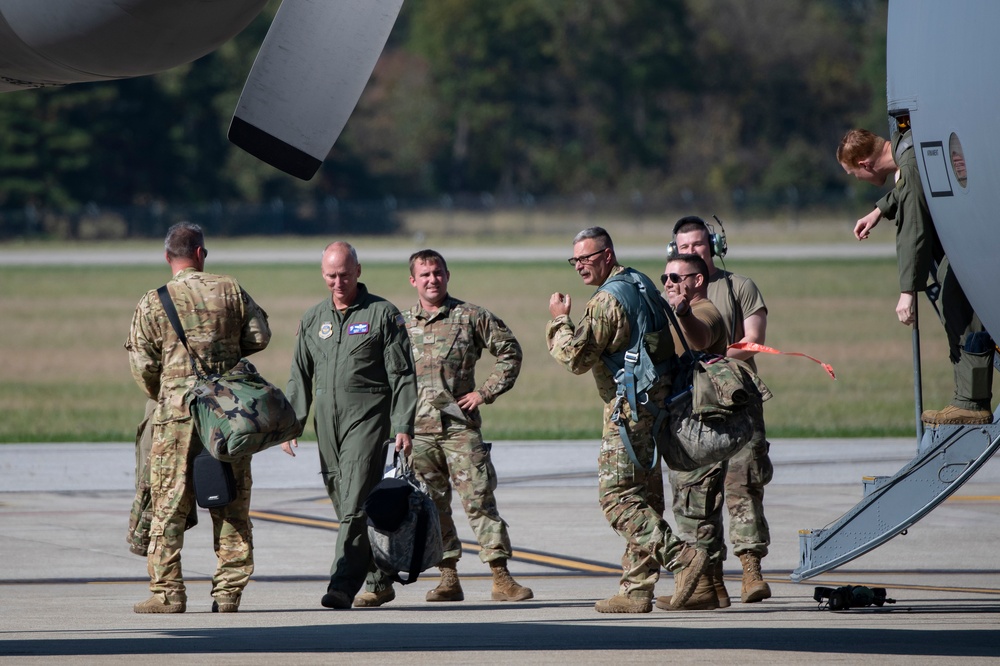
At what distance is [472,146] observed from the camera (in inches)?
3307

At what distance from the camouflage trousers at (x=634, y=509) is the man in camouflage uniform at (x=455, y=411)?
0.91m

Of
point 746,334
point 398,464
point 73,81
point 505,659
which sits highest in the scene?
point 73,81

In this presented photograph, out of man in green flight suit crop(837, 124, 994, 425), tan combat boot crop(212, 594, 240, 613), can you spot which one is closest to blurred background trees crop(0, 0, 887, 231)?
tan combat boot crop(212, 594, 240, 613)

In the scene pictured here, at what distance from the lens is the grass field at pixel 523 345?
18016 millimetres

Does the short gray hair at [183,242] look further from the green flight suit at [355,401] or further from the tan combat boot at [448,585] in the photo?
the tan combat boot at [448,585]

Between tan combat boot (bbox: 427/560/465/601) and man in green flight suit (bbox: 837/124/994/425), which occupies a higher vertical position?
man in green flight suit (bbox: 837/124/994/425)

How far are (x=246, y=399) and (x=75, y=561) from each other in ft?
10.1

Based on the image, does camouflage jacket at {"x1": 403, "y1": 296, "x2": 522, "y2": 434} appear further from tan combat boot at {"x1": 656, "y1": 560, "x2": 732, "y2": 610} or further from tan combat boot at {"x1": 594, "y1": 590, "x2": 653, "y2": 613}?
tan combat boot at {"x1": 656, "y1": 560, "x2": 732, "y2": 610}

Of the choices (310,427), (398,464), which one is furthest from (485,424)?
(398,464)

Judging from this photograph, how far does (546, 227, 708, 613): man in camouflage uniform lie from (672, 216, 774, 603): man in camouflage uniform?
49cm

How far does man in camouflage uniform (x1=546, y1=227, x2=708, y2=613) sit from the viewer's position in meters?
7.43

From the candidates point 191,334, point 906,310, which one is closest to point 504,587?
point 191,334

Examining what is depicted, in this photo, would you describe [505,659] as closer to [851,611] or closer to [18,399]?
[851,611]

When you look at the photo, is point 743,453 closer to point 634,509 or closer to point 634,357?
point 634,509
